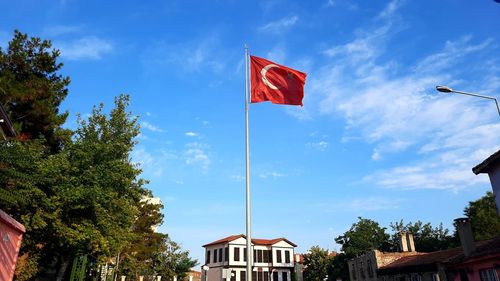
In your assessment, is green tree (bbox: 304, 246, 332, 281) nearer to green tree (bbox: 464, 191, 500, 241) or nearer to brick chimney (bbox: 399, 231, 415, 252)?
brick chimney (bbox: 399, 231, 415, 252)

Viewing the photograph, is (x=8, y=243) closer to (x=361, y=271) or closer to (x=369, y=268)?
(x=369, y=268)

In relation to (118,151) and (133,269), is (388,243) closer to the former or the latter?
(133,269)

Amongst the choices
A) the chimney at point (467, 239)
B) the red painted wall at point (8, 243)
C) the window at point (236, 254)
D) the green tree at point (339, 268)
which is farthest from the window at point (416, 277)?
the window at point (236, 254)

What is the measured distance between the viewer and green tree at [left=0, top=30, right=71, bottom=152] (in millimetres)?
22281

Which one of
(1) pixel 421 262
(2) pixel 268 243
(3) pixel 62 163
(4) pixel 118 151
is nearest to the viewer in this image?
(3) pixel 62 163

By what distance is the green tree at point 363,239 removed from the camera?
53.6 m

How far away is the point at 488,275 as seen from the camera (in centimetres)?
2272

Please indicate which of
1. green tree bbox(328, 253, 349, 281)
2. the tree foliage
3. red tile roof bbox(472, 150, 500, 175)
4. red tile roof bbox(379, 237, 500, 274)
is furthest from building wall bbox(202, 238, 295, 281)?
red tile roof bbox(472, 150, 500, 175)

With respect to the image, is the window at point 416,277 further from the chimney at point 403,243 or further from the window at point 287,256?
the window at point 287,256

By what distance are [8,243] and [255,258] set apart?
52.1m

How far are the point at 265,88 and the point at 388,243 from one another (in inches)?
1974

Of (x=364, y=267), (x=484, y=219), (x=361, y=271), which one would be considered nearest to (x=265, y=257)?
(x=361, y=271)

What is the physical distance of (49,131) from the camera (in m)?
25.8

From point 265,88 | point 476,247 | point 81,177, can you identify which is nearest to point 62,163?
point 81,177
